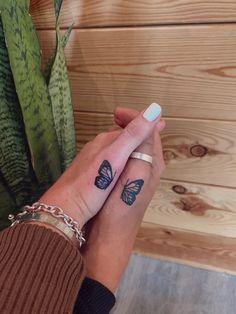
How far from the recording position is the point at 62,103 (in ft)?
2.26

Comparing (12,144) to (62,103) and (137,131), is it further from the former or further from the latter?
(137,131)

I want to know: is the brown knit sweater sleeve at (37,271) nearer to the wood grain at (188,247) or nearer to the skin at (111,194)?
the skin at (111,194)

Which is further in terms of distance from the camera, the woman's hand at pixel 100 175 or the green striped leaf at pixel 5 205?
the green striped leaf at pixel 5 205

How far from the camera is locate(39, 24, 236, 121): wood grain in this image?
2.18 ft

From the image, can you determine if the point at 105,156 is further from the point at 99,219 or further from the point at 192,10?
the point at 192,10

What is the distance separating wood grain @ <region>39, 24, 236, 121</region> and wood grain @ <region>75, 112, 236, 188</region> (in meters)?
0.03

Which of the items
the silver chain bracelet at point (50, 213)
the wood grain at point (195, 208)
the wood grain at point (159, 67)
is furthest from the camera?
the wood grain at point (195, 208)

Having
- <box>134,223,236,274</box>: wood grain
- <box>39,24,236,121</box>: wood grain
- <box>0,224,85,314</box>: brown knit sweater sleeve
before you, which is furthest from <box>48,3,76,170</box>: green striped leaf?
<box>134,223,236,274</box>: wood grain

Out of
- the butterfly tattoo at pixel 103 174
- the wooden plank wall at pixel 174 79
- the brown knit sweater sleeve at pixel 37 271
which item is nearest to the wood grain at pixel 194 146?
the wooden plank wall at pixel 174 79

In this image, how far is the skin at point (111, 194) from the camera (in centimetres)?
60

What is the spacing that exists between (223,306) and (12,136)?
0.71m

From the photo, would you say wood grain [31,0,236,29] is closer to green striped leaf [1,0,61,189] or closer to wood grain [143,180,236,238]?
green striped leaf [1,0,61,189]

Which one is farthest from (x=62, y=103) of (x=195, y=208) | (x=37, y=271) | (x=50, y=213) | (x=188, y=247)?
(x=188, y=247)

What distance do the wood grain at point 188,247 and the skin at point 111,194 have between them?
1.29 feet
